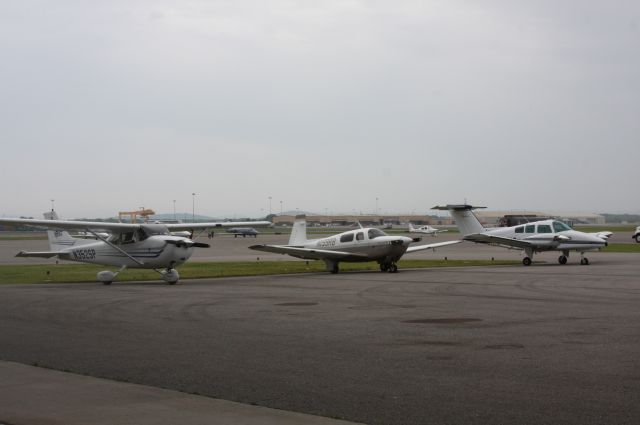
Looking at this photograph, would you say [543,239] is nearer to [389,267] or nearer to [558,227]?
[558,227]

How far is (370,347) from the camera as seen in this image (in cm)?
1177

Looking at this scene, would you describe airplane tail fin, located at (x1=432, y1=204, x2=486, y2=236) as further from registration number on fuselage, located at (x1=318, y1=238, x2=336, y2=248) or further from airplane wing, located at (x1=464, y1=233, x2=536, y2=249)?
registration number on fuselage, located at (x1=318, y1=238, x2=336, y2=248)

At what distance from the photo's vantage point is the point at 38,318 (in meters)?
16.4

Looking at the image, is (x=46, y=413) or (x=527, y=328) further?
(x=527, y=328)

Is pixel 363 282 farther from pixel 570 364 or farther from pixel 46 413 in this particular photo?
pixel 46 413

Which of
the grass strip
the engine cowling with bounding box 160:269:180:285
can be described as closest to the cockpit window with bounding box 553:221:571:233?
the grass strip

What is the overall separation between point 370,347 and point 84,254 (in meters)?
20.8

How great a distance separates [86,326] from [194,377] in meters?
6.15

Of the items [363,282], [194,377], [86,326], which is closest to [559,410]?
[194,377]

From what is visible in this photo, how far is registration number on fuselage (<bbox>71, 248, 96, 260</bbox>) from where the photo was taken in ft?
97.9

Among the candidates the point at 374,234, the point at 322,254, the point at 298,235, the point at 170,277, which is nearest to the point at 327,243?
the point at 322,254

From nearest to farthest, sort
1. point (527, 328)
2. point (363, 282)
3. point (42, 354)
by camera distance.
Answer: point (42, 354) < point (527, 328) < point (363, 282)

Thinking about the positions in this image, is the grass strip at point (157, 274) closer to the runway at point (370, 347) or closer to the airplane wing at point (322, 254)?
the airplane wing at point (322, 254)

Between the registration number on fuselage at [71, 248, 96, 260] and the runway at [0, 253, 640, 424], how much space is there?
7169 millimetres
